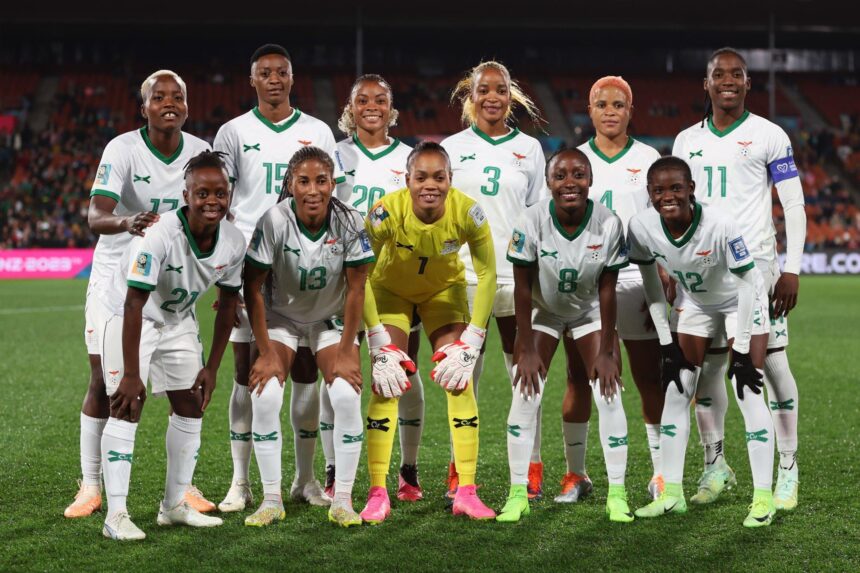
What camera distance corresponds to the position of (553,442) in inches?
255

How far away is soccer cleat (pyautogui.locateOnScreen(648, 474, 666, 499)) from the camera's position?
482 cm

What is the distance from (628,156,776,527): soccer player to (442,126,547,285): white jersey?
79 centimetres

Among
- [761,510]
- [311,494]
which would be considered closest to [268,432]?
[311,494]

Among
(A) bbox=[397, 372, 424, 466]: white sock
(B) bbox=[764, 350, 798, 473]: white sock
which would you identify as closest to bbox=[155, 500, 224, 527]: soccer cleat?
(A) bbox=[397, 372, 424, 466]: white sock

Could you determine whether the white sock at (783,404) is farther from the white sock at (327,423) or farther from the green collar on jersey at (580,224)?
the white sock at (327,423)

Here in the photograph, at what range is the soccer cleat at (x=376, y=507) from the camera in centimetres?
445

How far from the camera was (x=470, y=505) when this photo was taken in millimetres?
4547

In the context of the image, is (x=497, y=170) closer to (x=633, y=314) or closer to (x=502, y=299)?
(x=502, y=299)

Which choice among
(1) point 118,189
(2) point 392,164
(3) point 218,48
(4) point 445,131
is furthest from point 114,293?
(3) point 218,48

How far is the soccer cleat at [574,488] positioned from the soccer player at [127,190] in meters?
1.76

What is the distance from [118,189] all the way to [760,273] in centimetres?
311

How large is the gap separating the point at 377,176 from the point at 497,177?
2.13 ft

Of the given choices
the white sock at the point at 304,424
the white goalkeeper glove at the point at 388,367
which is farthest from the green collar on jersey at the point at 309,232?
the white sock at the point at 304,424

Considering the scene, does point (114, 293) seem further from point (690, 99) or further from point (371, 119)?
point (690, 99)
